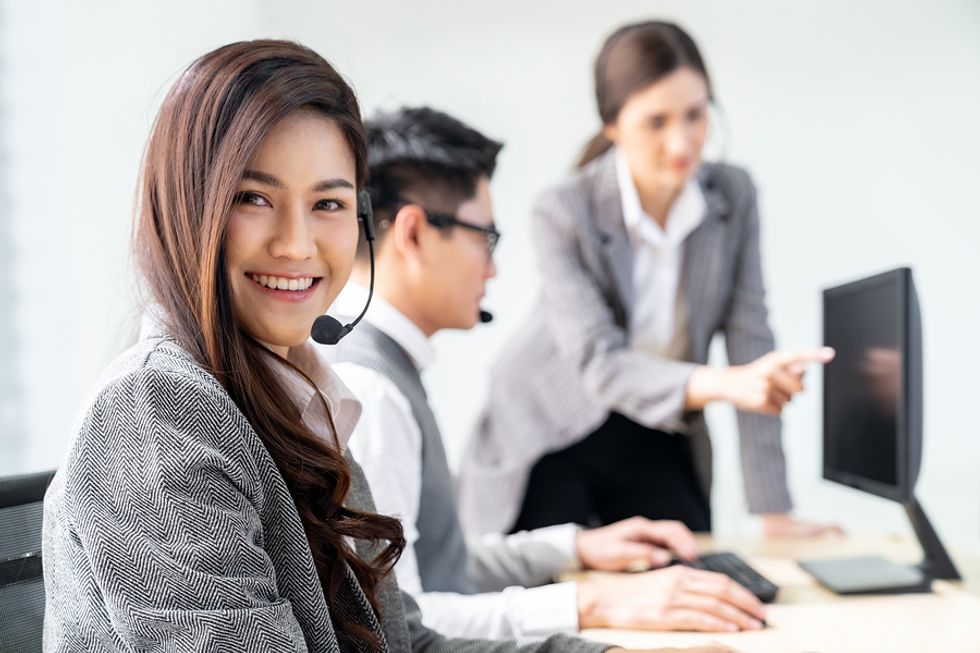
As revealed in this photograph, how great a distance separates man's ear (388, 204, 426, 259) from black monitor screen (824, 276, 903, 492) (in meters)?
0.71

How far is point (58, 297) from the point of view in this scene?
9.02 ft

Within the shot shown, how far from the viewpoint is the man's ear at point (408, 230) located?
1.53 meters

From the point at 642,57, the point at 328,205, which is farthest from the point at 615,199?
the point at 328,205

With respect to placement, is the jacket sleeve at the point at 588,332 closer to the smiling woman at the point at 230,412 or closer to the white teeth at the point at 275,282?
the smiling woman at the point at 230,412

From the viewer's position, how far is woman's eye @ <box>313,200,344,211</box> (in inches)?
36.9

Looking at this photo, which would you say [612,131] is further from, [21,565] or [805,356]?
[21,565]

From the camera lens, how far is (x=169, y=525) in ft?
2.25

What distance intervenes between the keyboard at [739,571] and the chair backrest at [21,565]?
91 cm

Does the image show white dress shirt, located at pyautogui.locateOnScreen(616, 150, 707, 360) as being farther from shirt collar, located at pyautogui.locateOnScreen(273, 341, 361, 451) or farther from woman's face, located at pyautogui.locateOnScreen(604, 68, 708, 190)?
shirt collar, located at pyautogui.locateOnScreen(273, 341, 361, 451)

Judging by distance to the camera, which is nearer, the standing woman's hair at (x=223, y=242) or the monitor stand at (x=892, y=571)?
the standing woman's hair at (x=223, y=242)

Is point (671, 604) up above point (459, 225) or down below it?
below

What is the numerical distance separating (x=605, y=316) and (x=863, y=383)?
2.17 ft

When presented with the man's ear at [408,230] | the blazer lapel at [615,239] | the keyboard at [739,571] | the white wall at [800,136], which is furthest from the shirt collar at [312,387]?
the white wall at [800,136]

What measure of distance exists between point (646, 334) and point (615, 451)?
28 cm
